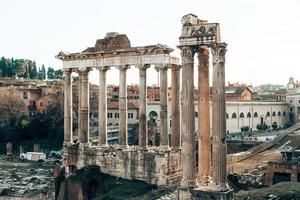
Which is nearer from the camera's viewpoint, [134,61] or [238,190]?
[238,190]

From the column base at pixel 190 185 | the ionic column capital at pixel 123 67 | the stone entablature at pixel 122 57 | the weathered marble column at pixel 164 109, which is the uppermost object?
the stone entablature at pixel 122 57

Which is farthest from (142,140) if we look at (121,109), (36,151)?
(36,151)

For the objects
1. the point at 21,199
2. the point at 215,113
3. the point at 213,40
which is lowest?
the point at 21,199

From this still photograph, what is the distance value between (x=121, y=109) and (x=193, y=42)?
11439 millimetres

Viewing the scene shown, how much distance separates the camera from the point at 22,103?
2835 inches

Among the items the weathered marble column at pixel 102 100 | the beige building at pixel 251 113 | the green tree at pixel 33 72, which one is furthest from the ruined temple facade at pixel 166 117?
the green tree at pixel 33 72

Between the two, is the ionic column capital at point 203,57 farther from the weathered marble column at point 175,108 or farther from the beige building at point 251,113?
the beige building at point 251,113

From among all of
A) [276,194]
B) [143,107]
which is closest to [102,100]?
[143,107]

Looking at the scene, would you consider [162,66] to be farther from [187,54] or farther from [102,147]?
[187,54]

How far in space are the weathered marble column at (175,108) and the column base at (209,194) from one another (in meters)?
9.40

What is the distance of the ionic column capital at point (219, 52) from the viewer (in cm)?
1983

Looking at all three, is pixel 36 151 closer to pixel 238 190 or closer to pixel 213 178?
pixel 238 190

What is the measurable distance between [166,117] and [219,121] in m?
10.3

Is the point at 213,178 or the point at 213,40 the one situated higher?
the point at 213,40
